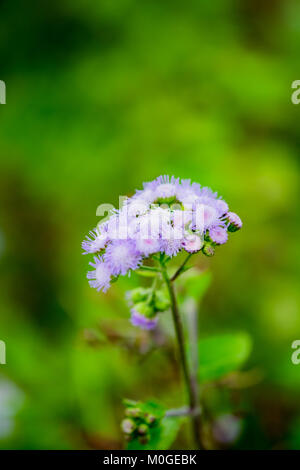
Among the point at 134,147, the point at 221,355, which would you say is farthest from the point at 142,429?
the point at 134,147

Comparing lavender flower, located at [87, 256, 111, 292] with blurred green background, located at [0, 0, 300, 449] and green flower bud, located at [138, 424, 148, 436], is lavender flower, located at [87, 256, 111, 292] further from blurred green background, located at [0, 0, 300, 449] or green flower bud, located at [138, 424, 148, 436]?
blurred green background, located at [0, 0, 300, 449]

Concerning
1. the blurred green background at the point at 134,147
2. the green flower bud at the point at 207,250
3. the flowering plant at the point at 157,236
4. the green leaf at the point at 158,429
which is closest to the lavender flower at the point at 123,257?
the flowering plant at the point at 157,236

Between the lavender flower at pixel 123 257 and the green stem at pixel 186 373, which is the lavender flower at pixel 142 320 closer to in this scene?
the green stem at pixel 186 373

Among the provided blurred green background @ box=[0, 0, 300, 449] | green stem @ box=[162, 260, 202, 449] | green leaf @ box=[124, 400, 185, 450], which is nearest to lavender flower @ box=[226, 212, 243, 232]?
green stem @ box=[162, 260, 202, 449]

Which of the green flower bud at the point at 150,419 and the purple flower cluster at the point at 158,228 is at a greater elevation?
the purple flower cluster at the point at 158,228

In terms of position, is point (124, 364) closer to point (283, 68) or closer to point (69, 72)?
point (69, 72)
